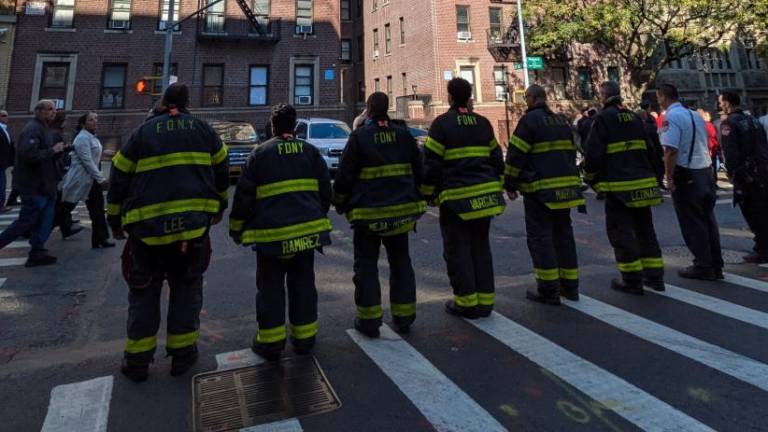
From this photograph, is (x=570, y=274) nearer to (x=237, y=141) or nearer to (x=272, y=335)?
(x=272, y=335)

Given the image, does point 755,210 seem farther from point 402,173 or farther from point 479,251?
point 402,173

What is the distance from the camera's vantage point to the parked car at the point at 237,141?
567 inches

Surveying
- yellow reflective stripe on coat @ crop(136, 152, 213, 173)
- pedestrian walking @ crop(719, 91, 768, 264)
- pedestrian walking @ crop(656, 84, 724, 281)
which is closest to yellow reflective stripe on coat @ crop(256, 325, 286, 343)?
yellow reflective stripe on coat @ crop(136, 152, 213, 173)

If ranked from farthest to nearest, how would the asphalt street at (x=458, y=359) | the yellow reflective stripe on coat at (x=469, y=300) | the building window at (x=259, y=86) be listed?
the building window at (x=259, y=86)
the yellow reflective stripe on coat at (x=469, y=300)
the asphalt street at (x=458, y=359)

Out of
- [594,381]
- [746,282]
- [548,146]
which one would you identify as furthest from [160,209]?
[746,282]

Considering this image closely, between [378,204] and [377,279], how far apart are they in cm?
65

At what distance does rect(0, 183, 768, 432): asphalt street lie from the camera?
2.69 m

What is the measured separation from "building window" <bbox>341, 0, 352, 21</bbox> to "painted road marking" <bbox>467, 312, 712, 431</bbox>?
130 feet

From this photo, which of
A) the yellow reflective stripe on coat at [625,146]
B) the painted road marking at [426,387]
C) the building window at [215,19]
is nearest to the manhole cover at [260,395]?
the painted road marking at [426,387]

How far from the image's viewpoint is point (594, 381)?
3066 millimetres

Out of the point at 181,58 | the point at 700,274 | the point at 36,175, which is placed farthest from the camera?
the point at 181,58

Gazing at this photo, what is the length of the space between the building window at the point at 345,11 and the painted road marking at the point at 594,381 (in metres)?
39.5

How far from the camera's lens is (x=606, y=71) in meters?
33.2

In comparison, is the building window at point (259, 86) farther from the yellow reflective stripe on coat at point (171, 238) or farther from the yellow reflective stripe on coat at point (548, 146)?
the yellow reflective stripe on coat at point (171, 238)
